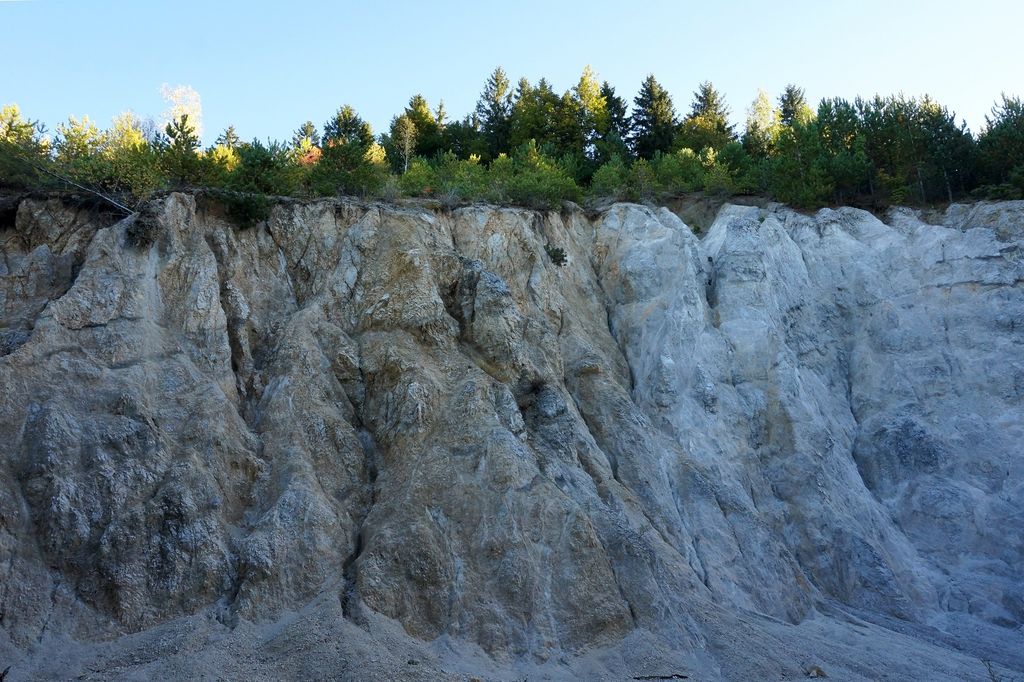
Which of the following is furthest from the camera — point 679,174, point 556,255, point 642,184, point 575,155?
point 575,155

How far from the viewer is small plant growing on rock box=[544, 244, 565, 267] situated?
2870cm

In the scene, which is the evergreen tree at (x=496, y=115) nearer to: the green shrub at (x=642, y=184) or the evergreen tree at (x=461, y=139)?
the evergreen tree at (x=461, y=139)

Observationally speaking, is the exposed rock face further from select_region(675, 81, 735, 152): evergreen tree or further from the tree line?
select_region(675, 81, 735, 152): evergreen tree

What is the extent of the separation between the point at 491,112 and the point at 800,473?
32955 millimetres

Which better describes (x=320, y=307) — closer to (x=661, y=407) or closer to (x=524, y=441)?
(x=524, y=441)

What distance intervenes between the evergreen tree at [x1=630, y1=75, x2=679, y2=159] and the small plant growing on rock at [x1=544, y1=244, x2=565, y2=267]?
66.6 ft

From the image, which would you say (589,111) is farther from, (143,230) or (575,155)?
(143,230)

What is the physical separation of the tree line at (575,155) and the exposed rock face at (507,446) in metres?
1.87

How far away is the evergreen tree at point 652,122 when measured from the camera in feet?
155

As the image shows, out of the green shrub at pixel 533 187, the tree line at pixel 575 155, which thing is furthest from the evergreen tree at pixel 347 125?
the green shrub at pixel 533 187

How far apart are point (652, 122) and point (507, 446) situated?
33.5 m

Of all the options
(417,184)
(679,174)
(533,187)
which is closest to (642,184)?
(679,174)

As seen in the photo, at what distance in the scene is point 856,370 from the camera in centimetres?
2720

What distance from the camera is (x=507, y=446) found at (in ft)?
64.4
